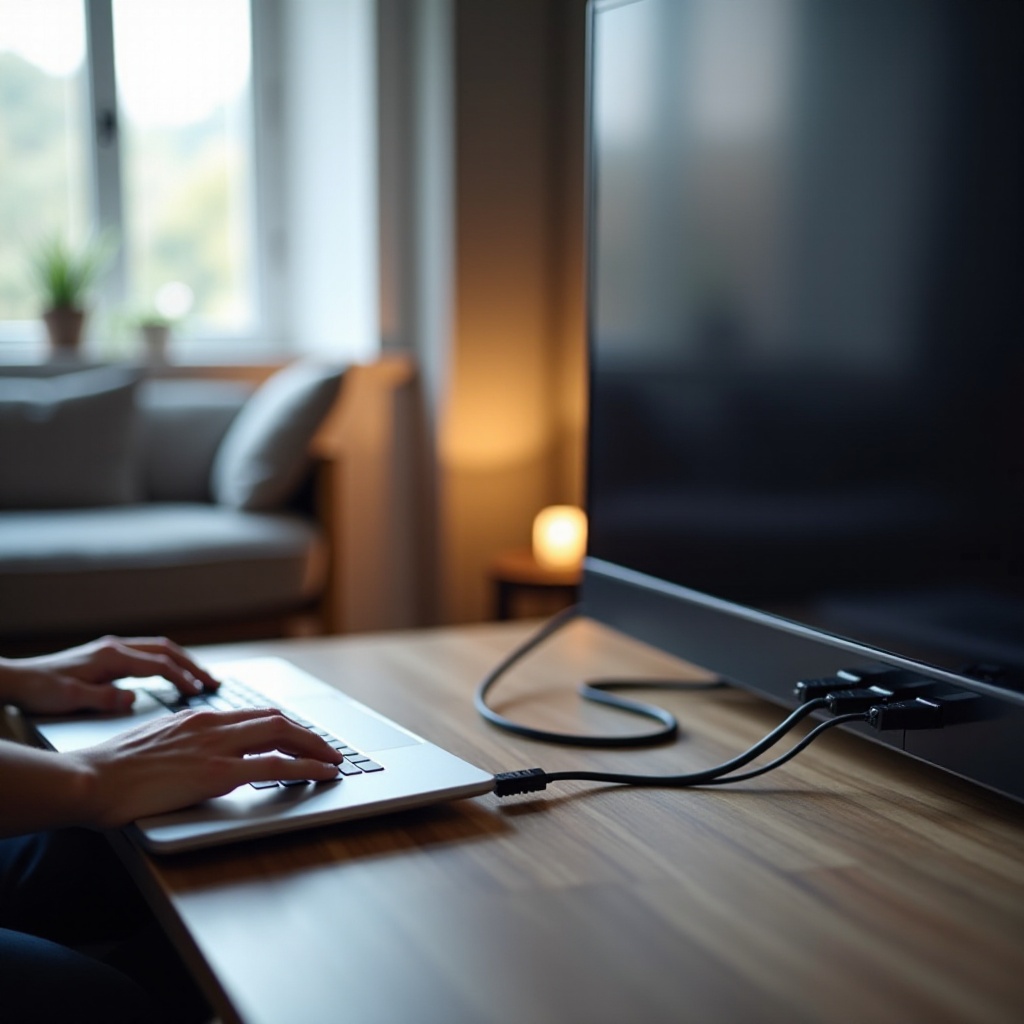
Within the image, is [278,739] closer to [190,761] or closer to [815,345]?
[190,761]

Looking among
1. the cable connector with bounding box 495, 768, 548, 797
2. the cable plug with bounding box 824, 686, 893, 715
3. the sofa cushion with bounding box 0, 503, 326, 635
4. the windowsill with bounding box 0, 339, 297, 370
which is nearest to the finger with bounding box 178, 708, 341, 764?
the cable connector with bounding box 495, 768, 548, 797

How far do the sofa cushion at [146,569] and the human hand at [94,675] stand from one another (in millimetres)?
1404

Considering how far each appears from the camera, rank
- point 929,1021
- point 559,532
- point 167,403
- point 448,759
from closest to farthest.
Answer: point 929,1021 → point 448,759 → point 559,532 → point 167,403

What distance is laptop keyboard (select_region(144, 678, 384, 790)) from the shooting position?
0.86 m

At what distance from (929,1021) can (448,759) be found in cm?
40

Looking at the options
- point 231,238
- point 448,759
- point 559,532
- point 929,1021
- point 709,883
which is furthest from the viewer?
point 231,238

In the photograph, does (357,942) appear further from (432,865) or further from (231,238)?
(231,238)

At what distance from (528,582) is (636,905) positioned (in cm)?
201

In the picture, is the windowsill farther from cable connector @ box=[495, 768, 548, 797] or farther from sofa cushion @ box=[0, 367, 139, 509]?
cable connector @ box=[495, 768, 548, 797]

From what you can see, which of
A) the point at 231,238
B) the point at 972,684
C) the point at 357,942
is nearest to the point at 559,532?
the point at 231,238

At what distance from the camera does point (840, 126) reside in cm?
92

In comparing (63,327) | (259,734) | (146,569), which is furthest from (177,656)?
(63,327)

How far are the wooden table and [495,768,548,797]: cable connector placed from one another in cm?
1

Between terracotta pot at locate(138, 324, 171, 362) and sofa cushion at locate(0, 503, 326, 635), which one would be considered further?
terracotta pot at locate(138, 324, 171, 362)
